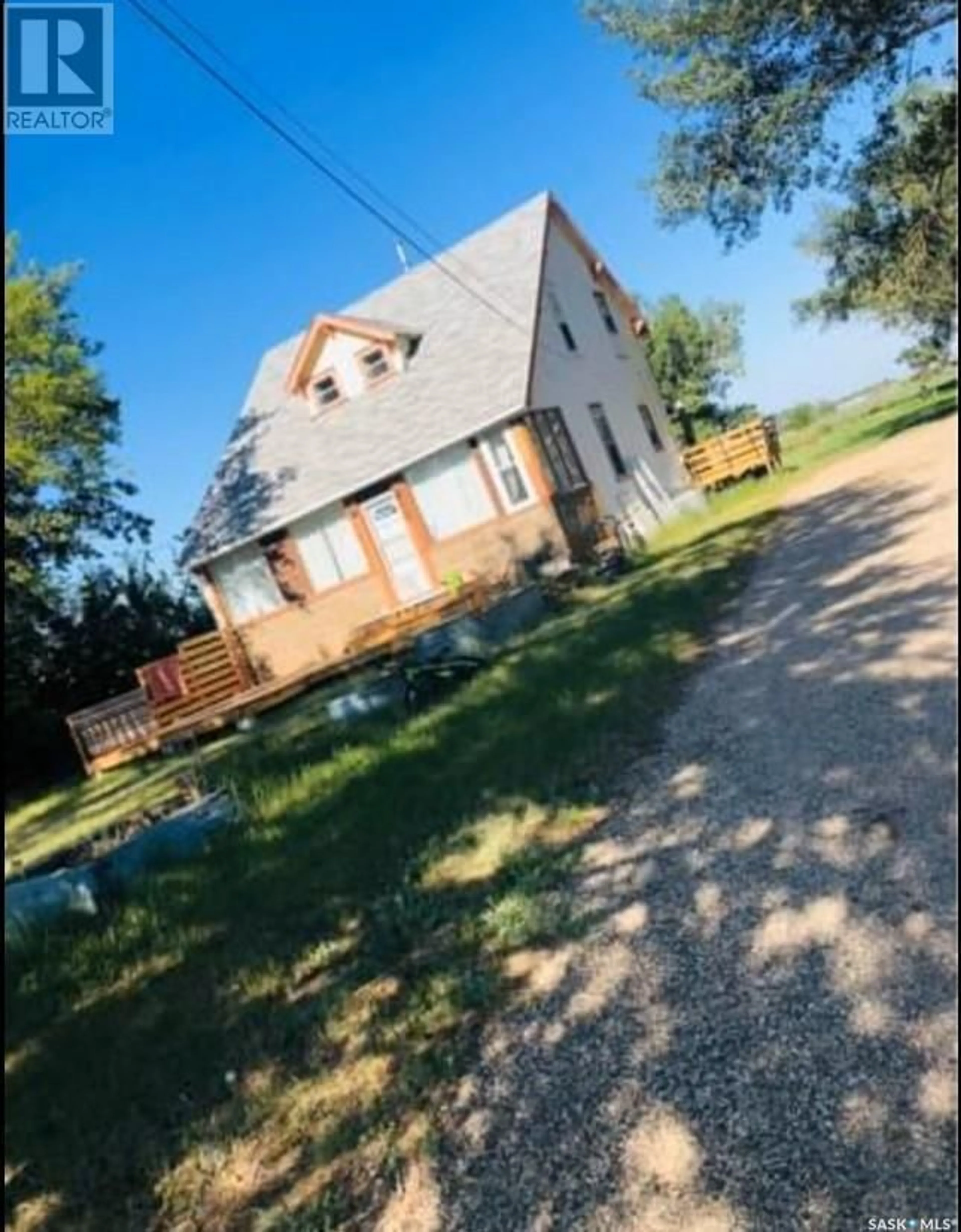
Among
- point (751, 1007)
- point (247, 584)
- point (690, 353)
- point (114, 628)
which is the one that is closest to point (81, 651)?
point (114, 628)

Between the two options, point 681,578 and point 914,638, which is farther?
point 681,578

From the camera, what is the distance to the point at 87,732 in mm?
20188

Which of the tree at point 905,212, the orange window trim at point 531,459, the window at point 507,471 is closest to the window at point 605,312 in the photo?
the tree at point 905,212

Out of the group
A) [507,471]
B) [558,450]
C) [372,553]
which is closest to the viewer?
[507,471]

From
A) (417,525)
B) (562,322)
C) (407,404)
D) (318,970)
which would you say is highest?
(562,322)

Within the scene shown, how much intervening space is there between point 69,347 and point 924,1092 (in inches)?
1147

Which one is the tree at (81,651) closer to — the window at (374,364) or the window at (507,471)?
the window at (374,364)

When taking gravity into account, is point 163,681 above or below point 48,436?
below

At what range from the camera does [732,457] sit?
28766 mm

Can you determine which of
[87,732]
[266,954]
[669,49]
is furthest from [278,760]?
[669,49]

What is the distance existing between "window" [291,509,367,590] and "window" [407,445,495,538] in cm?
195

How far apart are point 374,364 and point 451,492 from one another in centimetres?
464

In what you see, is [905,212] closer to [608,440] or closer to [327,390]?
[608,440]

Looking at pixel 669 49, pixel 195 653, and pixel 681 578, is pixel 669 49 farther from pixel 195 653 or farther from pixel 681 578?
pixel 195 653
